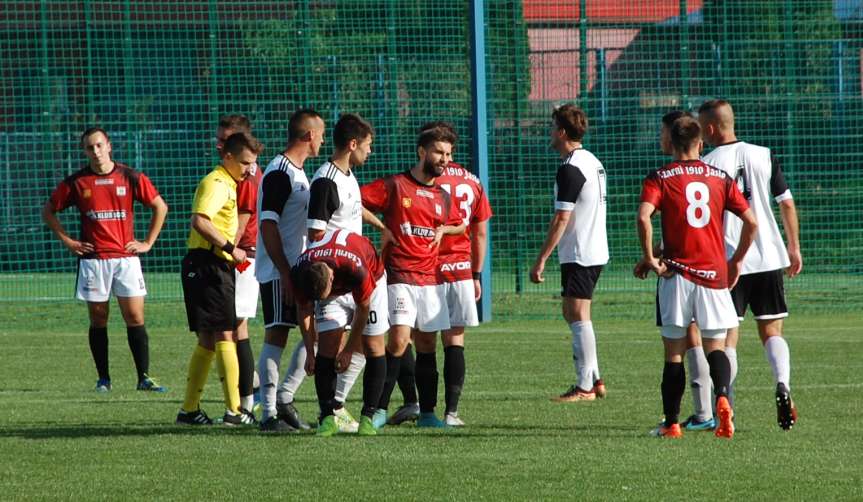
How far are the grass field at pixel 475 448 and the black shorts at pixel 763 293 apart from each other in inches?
28.6

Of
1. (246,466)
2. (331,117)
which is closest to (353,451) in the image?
(246,466)

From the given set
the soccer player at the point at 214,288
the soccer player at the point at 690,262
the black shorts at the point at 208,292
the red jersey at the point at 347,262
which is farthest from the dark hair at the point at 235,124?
the soccer player at the point at 690,262

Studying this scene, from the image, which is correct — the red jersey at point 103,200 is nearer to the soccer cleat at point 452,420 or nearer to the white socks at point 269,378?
the white socks at point 269,378

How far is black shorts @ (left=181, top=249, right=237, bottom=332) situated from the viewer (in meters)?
9.43

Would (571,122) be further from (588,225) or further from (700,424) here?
(700,424)

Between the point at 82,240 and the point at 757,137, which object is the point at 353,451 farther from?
the point at 757,137

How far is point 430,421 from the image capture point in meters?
9.27

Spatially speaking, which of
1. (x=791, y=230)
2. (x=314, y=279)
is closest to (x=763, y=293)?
(x=791, y=230)

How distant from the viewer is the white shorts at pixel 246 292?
33.2 feet

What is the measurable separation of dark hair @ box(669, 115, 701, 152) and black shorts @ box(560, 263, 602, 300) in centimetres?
273

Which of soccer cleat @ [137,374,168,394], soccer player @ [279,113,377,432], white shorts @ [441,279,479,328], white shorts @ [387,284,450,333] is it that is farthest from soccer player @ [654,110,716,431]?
soccer cleat @ [137,374,168,394]

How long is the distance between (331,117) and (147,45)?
269 centimetres

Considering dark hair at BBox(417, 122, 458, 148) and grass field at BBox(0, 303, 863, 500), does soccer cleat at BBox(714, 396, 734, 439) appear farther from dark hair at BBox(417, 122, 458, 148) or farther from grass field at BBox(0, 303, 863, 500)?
dark hair at BBox(417, 122, 458, 148)

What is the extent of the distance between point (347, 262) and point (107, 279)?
460 centimetres
